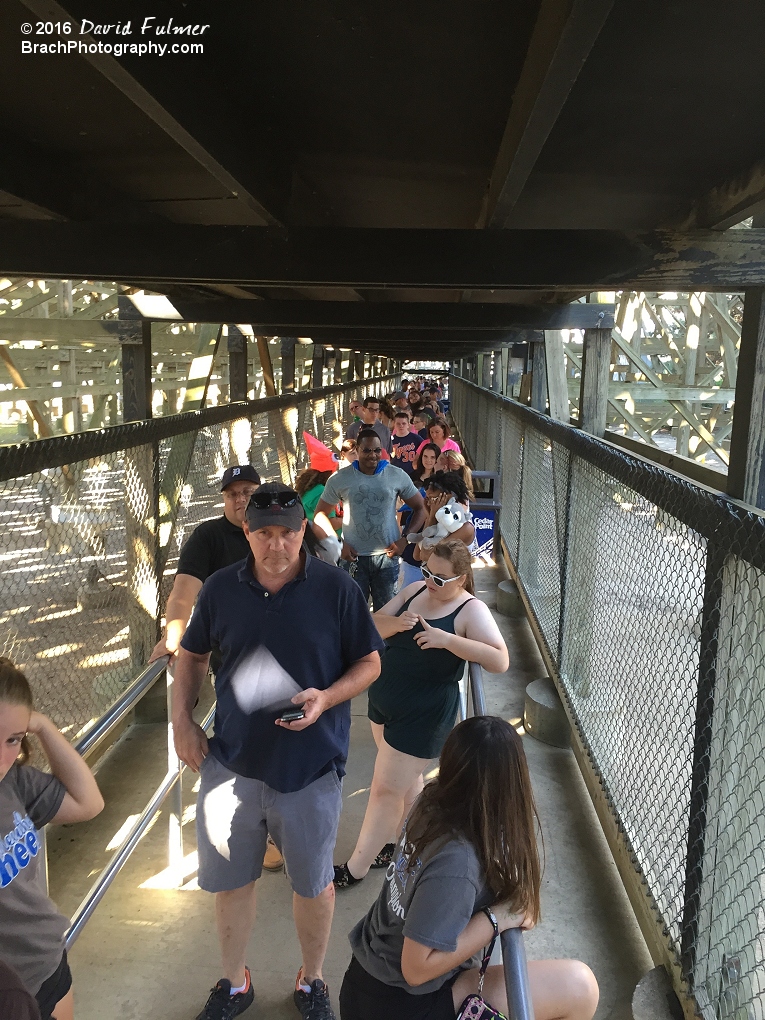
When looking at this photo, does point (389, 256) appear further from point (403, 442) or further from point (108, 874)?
point (403, 442)

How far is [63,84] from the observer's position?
2.87m

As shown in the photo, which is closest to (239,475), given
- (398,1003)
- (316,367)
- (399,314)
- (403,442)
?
(398,1003)

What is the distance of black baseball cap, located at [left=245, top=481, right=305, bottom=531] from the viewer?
2719mm

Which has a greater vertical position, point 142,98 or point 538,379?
point 142,98

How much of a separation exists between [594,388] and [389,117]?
13.8 ft

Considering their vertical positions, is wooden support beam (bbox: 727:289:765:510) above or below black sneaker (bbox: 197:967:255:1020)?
above

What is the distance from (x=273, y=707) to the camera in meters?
2.72

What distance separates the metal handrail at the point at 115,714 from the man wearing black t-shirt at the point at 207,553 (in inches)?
2.7

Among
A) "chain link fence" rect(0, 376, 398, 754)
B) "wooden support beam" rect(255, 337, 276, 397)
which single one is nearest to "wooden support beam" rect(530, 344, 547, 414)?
"chain link fence" rect(0, 376, 398, 754)

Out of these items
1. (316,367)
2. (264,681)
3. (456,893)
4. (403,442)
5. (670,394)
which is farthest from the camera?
(670,394)

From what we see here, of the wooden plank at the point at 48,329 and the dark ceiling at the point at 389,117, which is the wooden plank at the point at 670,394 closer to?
the wooden plank at the point at 48,329

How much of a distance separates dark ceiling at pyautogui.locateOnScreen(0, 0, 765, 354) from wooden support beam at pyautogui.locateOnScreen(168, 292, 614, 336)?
2.77 meters

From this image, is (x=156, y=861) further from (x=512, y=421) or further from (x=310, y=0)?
(x=512, y=421)

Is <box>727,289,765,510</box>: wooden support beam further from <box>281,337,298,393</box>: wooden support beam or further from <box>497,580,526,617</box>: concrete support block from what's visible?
<box>281,337,298,393</box>: wooden support beam
